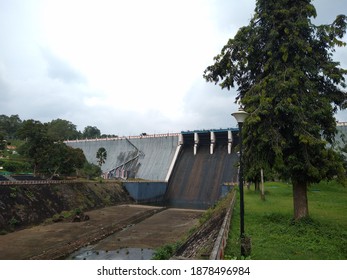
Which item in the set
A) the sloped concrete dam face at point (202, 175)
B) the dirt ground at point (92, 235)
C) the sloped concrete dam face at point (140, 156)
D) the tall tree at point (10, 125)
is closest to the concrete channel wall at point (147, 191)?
the sloped concrete dam face at point (202, 175)

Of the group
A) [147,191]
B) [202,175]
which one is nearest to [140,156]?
[147,191]

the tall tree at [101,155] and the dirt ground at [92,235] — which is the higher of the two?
the tall tree at [101,155]

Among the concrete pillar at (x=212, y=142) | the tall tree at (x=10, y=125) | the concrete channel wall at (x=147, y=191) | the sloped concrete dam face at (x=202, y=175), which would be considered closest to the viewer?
the concrete channel wall at (x=147, y=191)

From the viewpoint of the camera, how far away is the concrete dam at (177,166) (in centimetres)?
4488

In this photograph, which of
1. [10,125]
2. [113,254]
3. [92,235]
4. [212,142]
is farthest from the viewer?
[10,125]

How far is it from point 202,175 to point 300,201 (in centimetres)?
3475

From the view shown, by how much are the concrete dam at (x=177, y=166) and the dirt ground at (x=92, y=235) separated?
16003mm

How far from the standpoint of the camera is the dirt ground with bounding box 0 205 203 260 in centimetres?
1641

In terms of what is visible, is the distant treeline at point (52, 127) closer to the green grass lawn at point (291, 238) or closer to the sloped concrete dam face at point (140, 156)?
the sloped concrete dam face at point (140, 156)

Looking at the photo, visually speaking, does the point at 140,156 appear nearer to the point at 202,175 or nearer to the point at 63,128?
the point at 202,175

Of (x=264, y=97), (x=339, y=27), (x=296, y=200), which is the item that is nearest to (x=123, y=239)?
(x=296, y=200)

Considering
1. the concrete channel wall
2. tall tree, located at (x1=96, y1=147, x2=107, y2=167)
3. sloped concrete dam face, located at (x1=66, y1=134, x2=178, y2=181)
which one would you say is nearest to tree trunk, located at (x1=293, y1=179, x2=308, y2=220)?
the concrete channel wall

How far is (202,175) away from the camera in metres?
48.2
